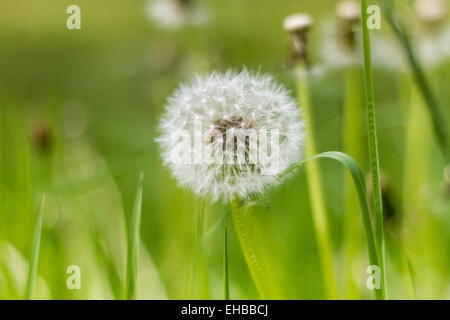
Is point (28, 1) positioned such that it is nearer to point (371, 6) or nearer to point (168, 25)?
point (168, 25)

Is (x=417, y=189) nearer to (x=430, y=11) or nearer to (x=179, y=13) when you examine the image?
(x=430, y=11)

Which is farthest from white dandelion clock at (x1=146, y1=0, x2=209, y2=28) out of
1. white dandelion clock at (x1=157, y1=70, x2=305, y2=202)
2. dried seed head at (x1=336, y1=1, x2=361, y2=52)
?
white dandelion clock at (x1=157, y1=70, x2=305, y2=202)

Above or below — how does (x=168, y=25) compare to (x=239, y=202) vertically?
above

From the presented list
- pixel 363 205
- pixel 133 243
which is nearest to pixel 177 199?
pixel 133 243

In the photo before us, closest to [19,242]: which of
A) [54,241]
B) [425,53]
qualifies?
[54,241]

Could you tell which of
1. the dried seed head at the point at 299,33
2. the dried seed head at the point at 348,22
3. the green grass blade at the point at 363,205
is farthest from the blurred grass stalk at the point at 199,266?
the dried seed head at the point at 348,22

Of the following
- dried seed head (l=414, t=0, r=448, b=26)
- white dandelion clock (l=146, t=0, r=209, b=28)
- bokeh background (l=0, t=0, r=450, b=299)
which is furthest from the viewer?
white dandelion clock (l=146, t=0, r=209, b=28)

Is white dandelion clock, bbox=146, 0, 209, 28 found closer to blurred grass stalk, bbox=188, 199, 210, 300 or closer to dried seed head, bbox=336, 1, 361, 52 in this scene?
dried seed head, bbox=336, 1, 361, 52
